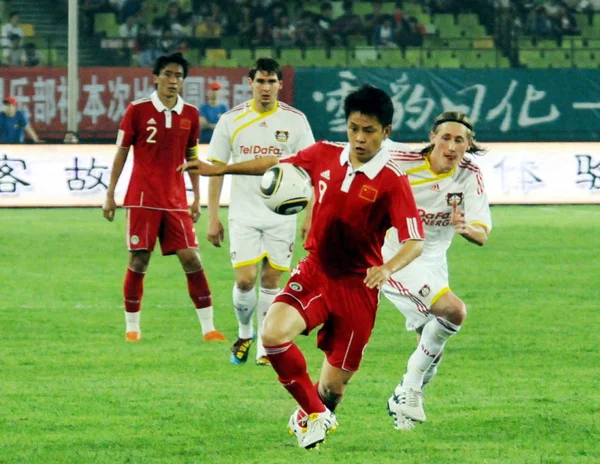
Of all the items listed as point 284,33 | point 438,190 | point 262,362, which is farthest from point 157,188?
point 284,33

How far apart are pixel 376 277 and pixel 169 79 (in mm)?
3984

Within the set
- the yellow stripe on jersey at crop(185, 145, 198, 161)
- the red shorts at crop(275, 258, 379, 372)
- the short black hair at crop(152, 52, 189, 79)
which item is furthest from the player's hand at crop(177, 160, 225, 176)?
the yellow stripe on jersey at crop(185, 145, 198, 161)

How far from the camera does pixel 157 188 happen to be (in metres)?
9.21

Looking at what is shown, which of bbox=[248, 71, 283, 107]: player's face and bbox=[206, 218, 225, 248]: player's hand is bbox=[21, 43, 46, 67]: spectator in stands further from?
bbox=[206, 218, 225, 248]: player's hand

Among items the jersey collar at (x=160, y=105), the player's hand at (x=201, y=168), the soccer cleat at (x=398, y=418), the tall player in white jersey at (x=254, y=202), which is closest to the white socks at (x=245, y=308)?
the tall player in white jersey at (x=254, y=202)

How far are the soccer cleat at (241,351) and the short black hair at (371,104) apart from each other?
9.82 ft

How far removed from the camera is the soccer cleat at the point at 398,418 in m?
6.53

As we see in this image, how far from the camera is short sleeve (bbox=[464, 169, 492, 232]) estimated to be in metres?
6.96

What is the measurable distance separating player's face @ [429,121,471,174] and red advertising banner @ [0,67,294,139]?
1885 centimetres

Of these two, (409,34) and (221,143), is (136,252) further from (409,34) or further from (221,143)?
(409,34)

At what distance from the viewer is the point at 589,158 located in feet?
65.3

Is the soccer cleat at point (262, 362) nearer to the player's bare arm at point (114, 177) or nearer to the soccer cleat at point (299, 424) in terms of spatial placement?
the player's bare arm at point (114, 177)

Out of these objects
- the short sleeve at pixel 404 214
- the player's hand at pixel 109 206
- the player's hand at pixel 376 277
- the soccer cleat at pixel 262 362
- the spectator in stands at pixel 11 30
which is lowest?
the spectator in stands at pixel 11 30

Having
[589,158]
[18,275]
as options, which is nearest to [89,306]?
[18,275]
